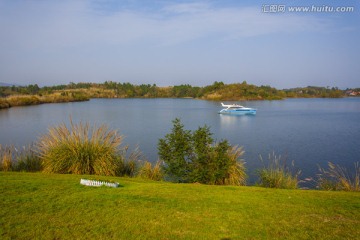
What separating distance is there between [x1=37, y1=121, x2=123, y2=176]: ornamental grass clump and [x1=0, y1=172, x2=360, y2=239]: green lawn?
2485 mm

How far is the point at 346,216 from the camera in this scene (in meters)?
5.11

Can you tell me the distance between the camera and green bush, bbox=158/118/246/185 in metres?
9.98

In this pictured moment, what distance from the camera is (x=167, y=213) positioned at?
510 centimetres

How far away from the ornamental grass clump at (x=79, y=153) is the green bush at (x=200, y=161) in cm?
195

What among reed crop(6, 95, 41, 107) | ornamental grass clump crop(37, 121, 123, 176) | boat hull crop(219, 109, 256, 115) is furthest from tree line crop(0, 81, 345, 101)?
ornamental grass clump crop(37, 121, 123, 176)

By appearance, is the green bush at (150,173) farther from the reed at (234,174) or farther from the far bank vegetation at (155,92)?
the far bank vegetation at (155,92)

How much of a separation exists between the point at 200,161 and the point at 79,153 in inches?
154

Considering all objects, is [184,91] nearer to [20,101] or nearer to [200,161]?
[20,101]

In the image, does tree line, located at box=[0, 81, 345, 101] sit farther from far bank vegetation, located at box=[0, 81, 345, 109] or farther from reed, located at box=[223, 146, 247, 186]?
reed, located at box=[223, 146, 247, 186]

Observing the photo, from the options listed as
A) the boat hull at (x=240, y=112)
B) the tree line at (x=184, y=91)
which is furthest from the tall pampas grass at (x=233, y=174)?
the tree line at (x=184, y=91)

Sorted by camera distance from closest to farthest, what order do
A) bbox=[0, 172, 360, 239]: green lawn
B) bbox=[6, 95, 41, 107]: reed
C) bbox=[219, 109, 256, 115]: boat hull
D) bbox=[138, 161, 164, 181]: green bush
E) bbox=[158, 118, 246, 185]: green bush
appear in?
bbox=[0, 172, 360, 239]: green lawn
bbox=[158, 118, 246, 185]: green bush
bbox=[138, 161, 164, 181]: green bush
bbox=[219, 109, 256, 115]: boat hull
bbox=[6, 95, 41, 107]: reed

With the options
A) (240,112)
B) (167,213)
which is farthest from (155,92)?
(167,213)

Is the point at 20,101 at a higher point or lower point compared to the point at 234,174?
higher

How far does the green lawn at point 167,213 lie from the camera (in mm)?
4281
